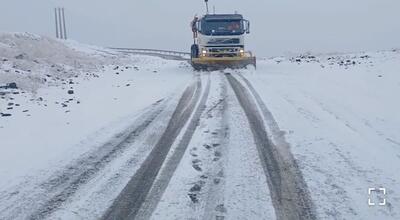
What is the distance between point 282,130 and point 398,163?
8.55 ft

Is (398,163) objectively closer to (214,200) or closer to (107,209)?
(214,200)

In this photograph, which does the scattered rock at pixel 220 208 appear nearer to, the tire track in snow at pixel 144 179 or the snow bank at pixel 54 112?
the tire track in snow at pixel 144 179

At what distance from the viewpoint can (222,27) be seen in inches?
1038

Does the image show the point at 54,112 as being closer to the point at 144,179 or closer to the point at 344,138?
the point at 144,179

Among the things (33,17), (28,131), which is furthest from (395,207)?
(33,17)

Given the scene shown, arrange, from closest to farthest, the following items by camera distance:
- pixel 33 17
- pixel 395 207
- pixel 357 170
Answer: pixel 395 207 → pixel 357 170 → pixel 33 17

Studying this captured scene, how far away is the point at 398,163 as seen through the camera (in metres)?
6.59

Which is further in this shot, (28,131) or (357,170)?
(28,131)

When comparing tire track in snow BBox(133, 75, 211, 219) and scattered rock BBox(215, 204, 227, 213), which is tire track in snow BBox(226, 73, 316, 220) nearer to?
scattered rock BBox(215, 204, 227, 213)

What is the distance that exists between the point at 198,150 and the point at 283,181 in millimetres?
1892

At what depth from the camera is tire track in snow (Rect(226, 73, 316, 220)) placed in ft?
16.6

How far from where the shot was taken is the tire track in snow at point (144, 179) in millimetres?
5184

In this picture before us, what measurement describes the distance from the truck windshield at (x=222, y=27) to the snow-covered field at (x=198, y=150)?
444 inches

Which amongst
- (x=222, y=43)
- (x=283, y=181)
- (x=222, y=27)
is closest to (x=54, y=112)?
(x=283, y=181)
